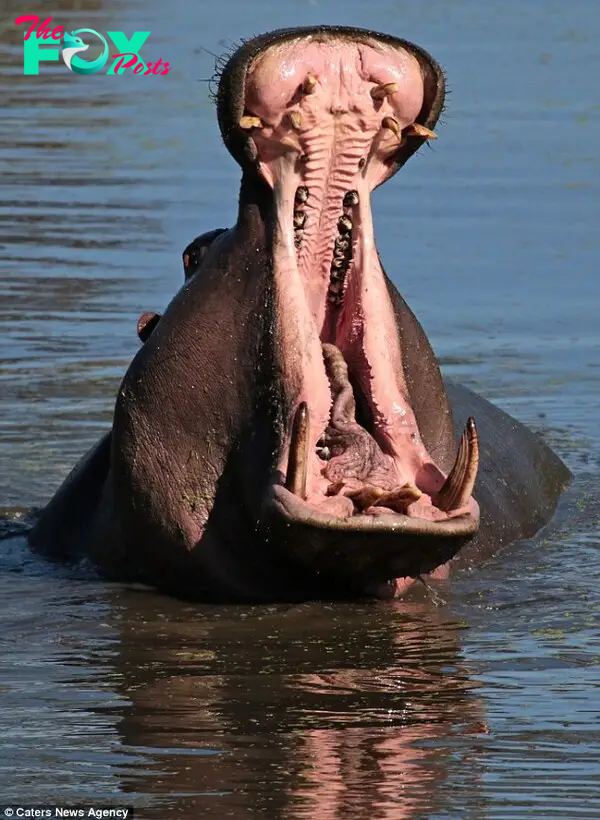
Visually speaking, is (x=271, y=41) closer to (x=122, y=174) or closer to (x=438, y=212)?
(x=438, y=212)

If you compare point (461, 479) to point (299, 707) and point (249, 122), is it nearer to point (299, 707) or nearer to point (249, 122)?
point (299, 707)

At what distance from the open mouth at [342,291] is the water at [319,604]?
501mm

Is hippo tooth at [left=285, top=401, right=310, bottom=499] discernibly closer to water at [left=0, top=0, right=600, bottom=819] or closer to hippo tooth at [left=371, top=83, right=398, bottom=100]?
water at [left=0, top=0, right=600, bottom=819]

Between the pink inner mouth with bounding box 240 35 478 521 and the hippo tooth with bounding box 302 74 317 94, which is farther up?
the hippo tooth with bounding box 302 74 317 94

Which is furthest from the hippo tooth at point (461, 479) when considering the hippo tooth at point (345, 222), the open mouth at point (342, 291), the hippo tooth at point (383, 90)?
the hippo tooth at point (383, 90)

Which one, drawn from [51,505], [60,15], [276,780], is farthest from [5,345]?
[60,15]

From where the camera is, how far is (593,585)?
6922 mm

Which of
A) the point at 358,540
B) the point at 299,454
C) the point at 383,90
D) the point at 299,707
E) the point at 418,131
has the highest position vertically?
the point at 383,90

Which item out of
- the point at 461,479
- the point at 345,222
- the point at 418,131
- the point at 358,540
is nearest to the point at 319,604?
the point at 358,540

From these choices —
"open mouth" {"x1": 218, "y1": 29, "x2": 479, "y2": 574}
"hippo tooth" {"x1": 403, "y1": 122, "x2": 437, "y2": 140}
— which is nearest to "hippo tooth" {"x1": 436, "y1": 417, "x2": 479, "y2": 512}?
"open mouth" {"x1": 218, "y1": 29, "x2": 479, "y2": 574}

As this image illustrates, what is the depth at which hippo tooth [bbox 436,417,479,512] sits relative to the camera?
5.93m

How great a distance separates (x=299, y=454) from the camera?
19.2ft

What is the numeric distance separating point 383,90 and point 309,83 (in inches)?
9.4

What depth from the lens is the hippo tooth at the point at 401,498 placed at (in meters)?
5.96
